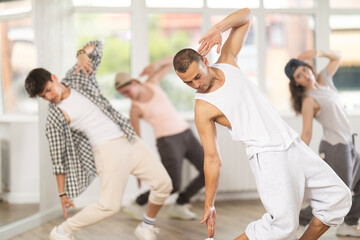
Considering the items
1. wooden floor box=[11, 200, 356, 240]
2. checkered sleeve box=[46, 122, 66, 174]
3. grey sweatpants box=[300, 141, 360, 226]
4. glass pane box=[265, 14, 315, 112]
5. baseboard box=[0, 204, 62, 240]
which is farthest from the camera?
glass pane box=[265, 14, 315, 112]

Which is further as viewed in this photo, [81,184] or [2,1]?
[2,1]

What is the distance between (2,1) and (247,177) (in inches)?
109

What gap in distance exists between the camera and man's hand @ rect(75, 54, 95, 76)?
3.60 metres

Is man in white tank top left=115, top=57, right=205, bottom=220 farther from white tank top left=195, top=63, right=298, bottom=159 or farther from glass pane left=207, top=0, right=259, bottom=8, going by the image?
white tank top left=195, top=63, right=298, bottom=159

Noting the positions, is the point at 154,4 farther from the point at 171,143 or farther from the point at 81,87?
the point at 81,87

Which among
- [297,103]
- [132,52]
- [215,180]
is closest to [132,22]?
[132,52]

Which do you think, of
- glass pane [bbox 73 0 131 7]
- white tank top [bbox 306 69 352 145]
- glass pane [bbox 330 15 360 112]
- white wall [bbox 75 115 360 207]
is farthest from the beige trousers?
glass pane [bbox 330 15 360 112]

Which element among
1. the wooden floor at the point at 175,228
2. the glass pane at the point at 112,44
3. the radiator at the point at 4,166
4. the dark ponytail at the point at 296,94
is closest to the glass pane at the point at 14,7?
the glass pane at the point at 112,44

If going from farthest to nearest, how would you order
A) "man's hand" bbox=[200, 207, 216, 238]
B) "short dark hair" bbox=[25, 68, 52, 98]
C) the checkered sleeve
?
the checkered sleeve → "short dark hair" bbox=[25, 68, 52, 98] → "man's hand" bbox=[200, 207, 216, 238]

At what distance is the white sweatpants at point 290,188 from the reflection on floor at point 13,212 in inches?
92.7

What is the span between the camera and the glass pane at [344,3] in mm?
5738

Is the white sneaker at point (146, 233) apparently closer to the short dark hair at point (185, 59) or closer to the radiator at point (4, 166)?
the radiator at point (4, 166)

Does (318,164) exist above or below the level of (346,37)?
below

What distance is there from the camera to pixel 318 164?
262cm
